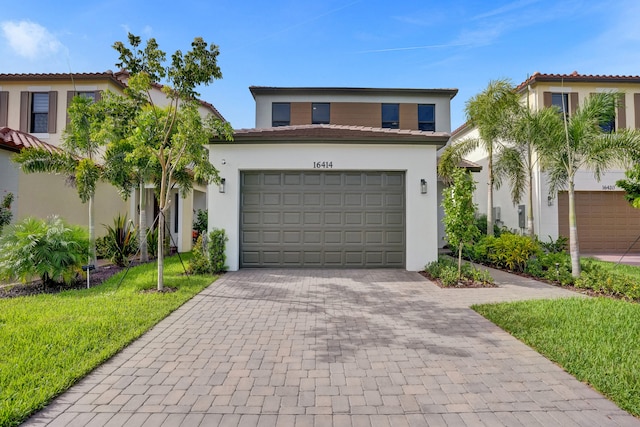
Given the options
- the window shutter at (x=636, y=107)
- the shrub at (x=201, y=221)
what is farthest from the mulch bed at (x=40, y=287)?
the window shutter at (x=636, y=107)

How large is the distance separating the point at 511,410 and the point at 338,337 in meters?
2.16

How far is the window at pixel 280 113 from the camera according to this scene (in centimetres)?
1988

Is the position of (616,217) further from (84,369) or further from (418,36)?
(84,369)

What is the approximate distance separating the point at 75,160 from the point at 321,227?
22.8 ft

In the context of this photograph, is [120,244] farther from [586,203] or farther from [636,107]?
[636,107]

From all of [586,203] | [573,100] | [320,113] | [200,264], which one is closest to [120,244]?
[200,264]

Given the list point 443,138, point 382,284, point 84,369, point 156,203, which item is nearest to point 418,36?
point 443,138

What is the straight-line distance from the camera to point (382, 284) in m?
7.67

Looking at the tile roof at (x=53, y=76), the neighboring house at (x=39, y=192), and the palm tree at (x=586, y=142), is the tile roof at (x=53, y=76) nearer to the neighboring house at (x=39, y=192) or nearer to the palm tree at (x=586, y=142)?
the neighboring house at (x=39, y=192)

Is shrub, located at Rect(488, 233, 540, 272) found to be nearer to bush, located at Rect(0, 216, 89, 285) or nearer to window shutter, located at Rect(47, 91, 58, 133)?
bush, located at Rect(0, 216, 89, 285)

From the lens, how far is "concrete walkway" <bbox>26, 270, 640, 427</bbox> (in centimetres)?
267

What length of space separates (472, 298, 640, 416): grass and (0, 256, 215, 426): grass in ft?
16.6

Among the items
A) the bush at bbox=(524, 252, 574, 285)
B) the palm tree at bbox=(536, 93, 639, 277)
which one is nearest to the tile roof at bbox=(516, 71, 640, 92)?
the palm tree at bbox=(536, 93, 639, 277)

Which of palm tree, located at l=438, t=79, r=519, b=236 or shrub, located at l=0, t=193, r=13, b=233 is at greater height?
palm tree, located at l=438, t=79, r=519, b=236
